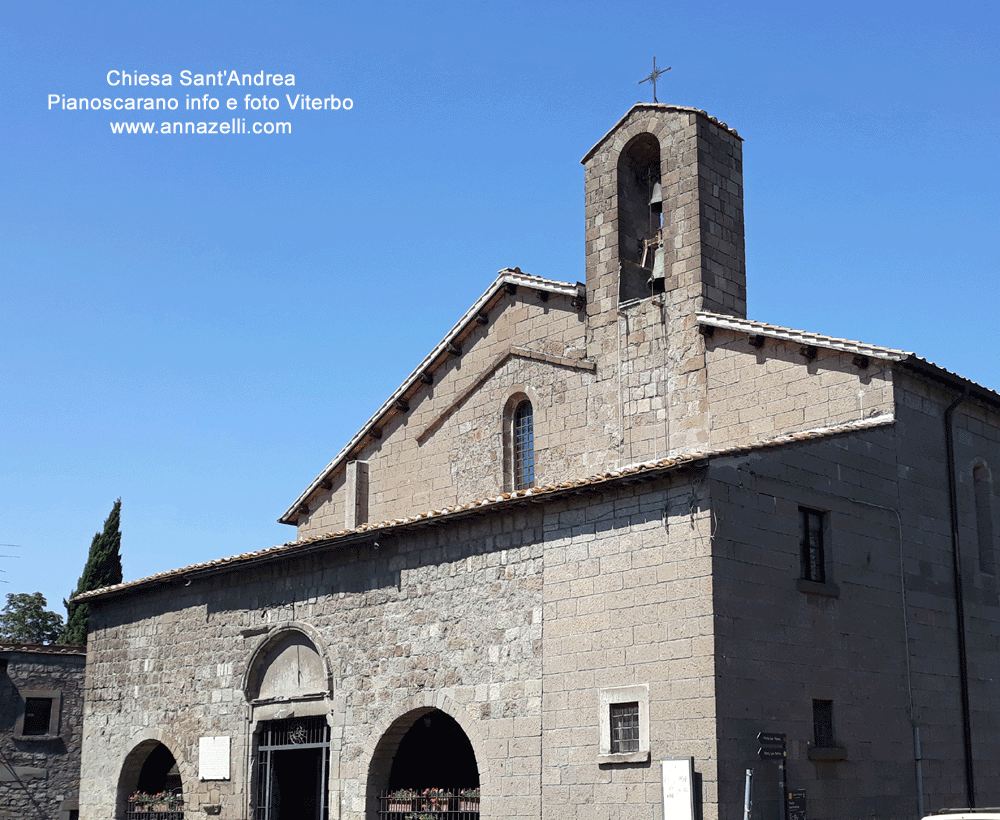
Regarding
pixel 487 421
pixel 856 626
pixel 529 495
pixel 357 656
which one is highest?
pixel 487 421

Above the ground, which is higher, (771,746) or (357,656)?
(357,656)

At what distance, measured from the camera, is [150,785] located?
2395 cm

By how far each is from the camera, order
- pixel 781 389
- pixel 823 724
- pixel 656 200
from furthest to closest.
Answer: pixel 656 200, pixel 781 389, pixel 823 724

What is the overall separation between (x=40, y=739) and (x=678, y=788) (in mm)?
19904

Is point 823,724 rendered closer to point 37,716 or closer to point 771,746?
point 771,746

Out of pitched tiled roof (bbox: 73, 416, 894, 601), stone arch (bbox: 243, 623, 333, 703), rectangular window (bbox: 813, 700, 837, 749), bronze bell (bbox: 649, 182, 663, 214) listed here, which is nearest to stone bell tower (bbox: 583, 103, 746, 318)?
bronze bell (bbox: 649, 182, 663, 214)

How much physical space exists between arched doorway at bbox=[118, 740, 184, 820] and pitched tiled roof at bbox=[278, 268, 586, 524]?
5849 millimetres

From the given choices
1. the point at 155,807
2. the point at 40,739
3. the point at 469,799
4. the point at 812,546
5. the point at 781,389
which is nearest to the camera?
the point at 812,546

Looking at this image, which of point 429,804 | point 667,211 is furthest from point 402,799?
point 667,211

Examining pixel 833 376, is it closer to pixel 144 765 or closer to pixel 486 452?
pixel 486 452

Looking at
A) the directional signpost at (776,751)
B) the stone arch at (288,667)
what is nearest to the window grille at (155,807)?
the stone arch at (288,667)

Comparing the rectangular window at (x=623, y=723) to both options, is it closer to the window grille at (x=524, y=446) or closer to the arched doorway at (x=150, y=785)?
the window grille at (x=524, y=446)

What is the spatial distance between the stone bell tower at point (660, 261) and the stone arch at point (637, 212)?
0.7 inches

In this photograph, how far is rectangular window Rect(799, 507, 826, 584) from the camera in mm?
15078
